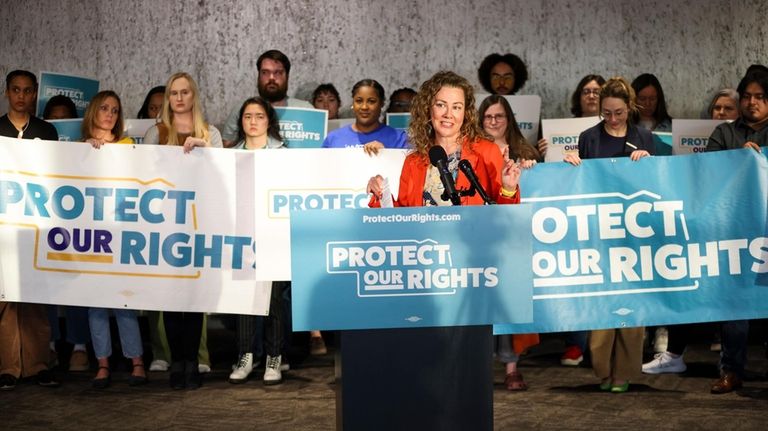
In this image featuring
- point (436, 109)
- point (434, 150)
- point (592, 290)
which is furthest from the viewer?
point (592, 290)

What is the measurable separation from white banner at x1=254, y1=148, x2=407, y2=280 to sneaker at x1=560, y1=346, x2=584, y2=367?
6.21ft

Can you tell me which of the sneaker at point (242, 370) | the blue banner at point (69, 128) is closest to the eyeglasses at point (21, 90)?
the blue banner at point (69, 128)

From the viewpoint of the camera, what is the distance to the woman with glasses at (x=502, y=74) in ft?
29.2

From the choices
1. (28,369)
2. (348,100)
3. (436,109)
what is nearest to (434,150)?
(436,109)

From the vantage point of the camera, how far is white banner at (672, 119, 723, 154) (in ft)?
25.4

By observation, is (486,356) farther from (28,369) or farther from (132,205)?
(28,369)

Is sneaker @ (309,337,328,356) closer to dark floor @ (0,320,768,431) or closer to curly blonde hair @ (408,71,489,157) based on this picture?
dark floor @ (0,320,768,431)

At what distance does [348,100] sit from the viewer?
10.0 metres

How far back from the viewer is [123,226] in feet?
20.3

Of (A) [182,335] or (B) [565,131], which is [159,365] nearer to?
(A) [182,335]

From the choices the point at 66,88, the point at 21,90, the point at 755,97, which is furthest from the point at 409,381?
the point at 66,88

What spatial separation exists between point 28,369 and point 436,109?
12.4 ft

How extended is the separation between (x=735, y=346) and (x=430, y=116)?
116 inches

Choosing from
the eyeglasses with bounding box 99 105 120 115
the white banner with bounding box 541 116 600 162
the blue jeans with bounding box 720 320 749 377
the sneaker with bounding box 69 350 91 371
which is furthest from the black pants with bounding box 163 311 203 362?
the blue jeans with bounding box 720 320 749 377
